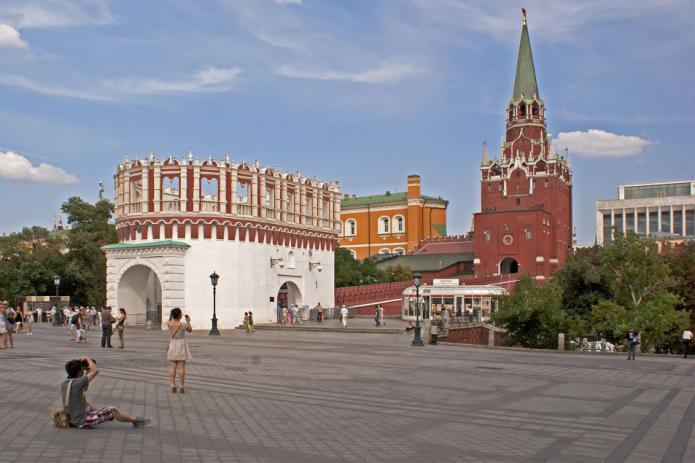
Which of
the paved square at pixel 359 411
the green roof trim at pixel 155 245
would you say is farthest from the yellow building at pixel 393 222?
the paved square at pixel 359 411

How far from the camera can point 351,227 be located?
387ft

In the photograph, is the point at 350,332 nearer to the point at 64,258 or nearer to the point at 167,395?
the point at 167,395

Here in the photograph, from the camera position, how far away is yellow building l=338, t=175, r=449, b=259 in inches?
4355

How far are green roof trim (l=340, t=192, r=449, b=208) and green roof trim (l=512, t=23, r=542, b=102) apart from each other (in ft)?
87.4

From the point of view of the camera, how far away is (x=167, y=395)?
45.1 feet

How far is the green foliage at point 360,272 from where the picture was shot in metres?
75.8

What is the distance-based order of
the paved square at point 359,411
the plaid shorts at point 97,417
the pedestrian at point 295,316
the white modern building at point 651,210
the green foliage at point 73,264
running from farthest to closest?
the white modern building at point 651,210, the green foliage at point 73,264, the pedestrian at point 295,316, the plaid shorts at point 97,417, the paved square at point 359,411

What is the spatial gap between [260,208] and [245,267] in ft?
13.3

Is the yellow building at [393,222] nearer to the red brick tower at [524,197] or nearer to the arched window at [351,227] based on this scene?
the arched window at [351,227]

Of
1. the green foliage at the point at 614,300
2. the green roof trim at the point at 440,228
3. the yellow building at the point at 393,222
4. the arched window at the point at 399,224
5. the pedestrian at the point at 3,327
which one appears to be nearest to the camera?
the pedestrian at the point at 3,327

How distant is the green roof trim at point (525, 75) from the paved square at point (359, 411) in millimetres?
71718

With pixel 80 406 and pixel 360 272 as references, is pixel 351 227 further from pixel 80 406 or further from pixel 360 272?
pixel 80 406

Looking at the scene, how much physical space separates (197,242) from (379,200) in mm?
73227

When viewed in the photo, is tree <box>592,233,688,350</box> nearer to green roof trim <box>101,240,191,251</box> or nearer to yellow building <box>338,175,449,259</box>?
green roof trim <box>101,240,191,251</box>
